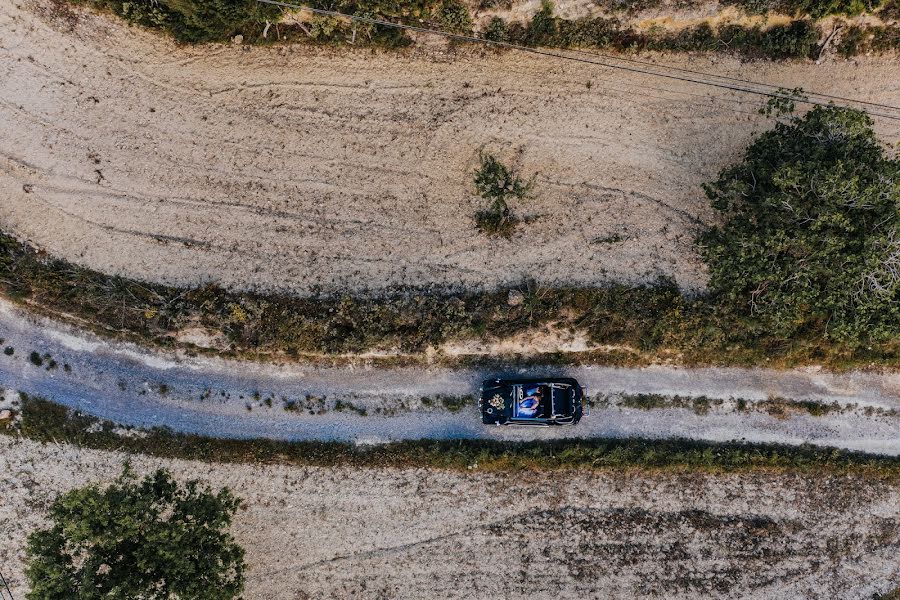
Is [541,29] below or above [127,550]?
above

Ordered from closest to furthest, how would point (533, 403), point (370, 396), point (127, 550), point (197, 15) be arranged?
point (127, 550), point (197, 15), point (533, 403), point (370, 396)

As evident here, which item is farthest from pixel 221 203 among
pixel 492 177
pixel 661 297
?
pixel 661 297

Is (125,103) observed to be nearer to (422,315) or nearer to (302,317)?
(302,317)

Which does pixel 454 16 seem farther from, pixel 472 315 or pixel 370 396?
pixel 370 396

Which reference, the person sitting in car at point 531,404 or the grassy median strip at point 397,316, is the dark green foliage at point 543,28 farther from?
the person sitting in car at point 531,404

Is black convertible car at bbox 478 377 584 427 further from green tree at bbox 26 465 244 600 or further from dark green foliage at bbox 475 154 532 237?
green tree at bbox 26 465 244 600

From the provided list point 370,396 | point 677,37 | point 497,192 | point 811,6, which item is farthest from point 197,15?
point 811,6
